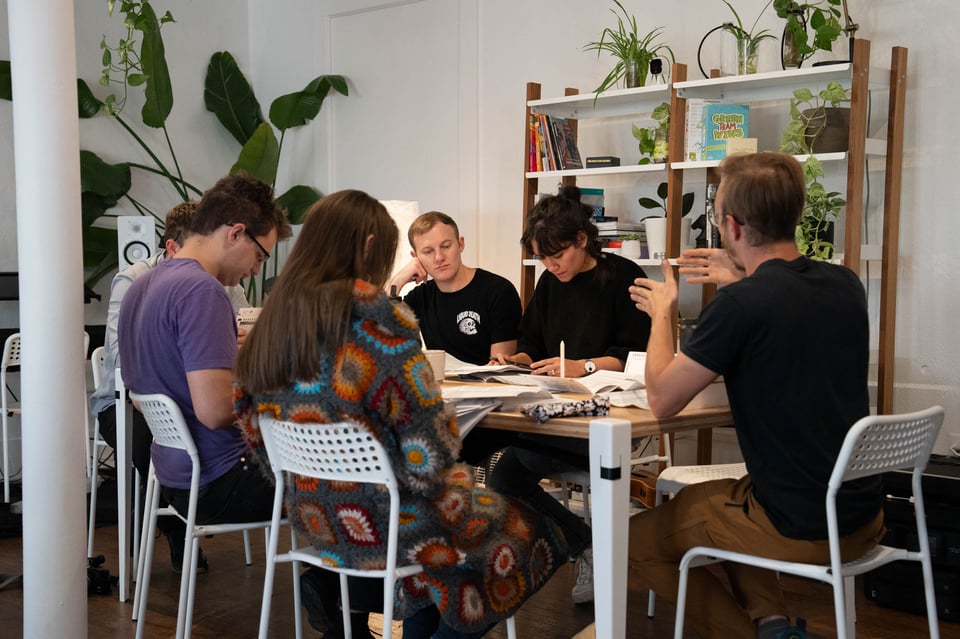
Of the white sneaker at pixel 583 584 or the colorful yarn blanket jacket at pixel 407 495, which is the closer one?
the colorful yarn blanket jacket at pixel 407 495

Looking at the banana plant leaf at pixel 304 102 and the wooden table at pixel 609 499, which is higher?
the banana plant leaf at pixel 304 102

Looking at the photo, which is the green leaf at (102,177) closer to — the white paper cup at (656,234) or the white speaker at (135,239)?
the white speaker at (135,239)

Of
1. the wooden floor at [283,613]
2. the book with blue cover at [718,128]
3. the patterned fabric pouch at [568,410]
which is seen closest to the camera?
the patterned fabric pouch at [568,410]

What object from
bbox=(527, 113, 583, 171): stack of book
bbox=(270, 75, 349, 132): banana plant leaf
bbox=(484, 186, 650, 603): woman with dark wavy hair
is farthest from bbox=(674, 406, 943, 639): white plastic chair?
bbox=(270, 75, 349, 132): banana plant leaf

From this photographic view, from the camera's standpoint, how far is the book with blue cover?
13.6ft

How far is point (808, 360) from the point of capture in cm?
210

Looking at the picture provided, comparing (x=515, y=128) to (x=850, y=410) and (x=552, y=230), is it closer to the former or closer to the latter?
(x=552, y=230)

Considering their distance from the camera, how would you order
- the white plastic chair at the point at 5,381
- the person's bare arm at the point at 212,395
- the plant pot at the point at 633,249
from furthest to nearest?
the white plastic chair at the point at 5,381 < the plant pot at the point at 633,249 < the person's bare arm at the point at 212,395

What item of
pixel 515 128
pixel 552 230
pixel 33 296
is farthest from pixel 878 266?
pixel 33 296

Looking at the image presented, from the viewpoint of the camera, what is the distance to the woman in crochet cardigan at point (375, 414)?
202 cm

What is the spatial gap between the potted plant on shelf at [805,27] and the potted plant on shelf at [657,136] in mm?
522

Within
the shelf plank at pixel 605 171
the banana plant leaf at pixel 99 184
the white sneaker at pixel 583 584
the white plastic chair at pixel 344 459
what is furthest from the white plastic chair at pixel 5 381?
the white plastic chair at pixel 344 459

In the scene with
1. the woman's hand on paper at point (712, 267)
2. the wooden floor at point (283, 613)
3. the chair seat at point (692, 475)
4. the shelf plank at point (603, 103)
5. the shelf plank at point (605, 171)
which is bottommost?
the wooden floor at point (283, 613)

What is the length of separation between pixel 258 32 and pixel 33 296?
411 centimetres
